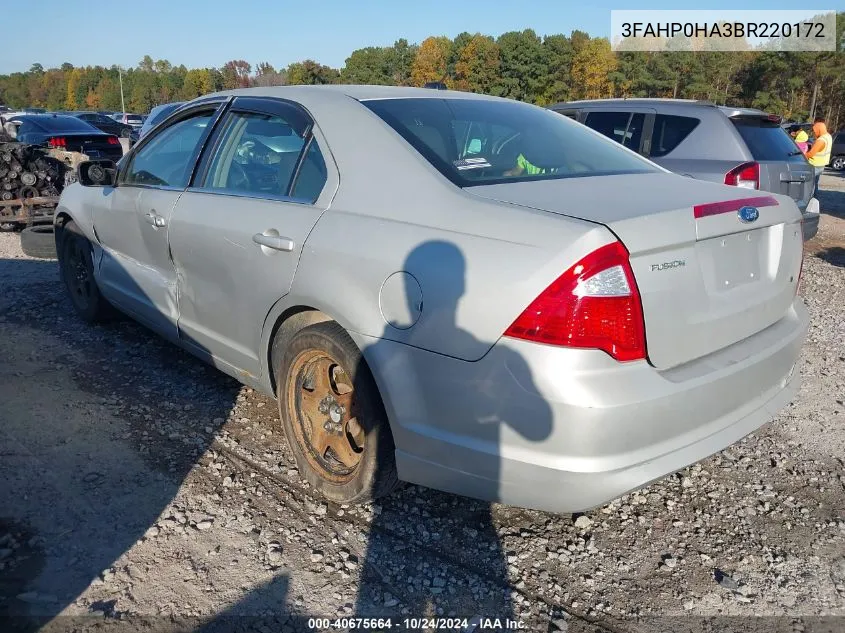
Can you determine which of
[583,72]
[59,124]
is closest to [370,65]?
[583,72]

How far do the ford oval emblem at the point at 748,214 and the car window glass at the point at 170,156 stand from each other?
2.69 metres

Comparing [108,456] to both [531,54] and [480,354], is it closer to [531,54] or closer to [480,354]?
[480,354]

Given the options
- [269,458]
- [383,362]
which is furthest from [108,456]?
[383,362]

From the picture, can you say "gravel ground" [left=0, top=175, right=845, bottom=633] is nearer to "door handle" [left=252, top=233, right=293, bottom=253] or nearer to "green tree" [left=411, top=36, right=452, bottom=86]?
"door handle" [left=252, top=233, right=293, bottom=253]

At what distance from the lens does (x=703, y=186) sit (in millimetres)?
2611

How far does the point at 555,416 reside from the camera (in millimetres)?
2062

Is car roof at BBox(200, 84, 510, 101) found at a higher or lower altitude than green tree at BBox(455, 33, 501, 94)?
lower

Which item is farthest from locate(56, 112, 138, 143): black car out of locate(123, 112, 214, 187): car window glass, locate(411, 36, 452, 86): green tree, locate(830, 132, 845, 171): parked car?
locate(411, 36, 452, 86): green tree

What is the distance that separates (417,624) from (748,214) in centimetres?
179

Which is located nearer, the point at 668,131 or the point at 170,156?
the point at 170,156

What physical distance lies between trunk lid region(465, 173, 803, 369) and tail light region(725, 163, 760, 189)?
4.14m

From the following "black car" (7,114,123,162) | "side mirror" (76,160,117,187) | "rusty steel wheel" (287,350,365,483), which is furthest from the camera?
"black car" (7,114,123,162)

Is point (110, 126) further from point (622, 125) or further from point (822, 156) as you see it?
point (622, 125)

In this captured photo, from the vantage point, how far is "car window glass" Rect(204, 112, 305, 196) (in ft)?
10.2
